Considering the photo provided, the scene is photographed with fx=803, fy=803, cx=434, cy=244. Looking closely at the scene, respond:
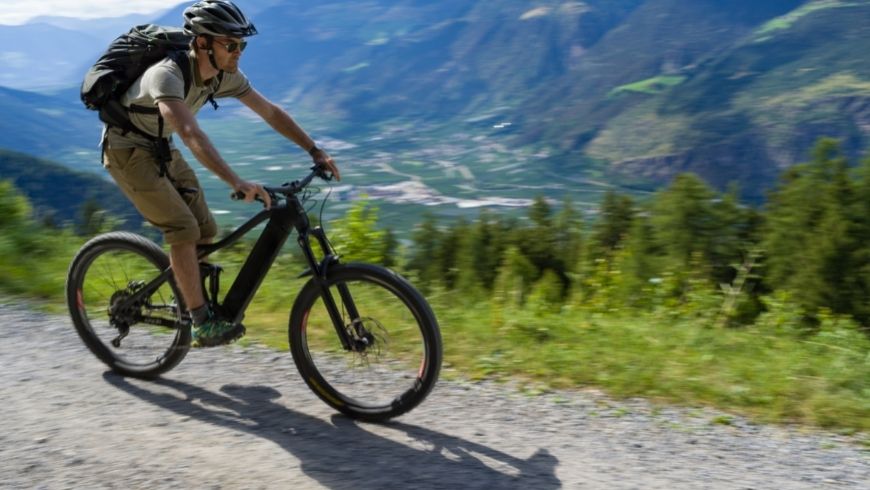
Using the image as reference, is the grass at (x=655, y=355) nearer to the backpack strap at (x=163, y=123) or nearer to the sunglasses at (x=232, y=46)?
the backpack strap at (x=163, y=123)

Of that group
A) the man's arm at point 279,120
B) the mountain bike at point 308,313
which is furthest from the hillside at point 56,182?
the man's arm at point 279,120

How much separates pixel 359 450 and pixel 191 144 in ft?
5.15

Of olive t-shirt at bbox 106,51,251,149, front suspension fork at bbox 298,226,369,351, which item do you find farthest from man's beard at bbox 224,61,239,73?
front suspension fork at bbox 298,226,369,351

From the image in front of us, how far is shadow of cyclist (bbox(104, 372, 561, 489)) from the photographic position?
332 centimetres

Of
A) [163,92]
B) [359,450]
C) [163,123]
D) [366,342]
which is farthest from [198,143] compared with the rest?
[359,450]

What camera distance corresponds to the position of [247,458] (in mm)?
3518

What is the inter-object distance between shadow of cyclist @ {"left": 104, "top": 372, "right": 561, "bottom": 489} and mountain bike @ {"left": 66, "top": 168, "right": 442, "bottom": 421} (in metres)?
0.22

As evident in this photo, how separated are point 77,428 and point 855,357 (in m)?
4.25

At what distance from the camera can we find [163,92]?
3.63m

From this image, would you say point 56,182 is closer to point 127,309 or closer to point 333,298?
point 127,309

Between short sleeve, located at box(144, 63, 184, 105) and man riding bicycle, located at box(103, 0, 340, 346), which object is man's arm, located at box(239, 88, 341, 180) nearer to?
man riding bicycle, located at box(103, 0, 340, 346)

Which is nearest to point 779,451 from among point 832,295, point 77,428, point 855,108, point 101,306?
point 77,428

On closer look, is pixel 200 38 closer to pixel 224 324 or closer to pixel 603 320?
pixel 224 324

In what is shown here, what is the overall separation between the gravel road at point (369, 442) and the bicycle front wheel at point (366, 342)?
0.13 meters
